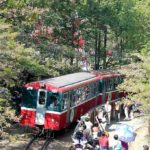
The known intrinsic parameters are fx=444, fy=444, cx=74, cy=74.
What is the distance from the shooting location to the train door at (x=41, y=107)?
69.9 feet

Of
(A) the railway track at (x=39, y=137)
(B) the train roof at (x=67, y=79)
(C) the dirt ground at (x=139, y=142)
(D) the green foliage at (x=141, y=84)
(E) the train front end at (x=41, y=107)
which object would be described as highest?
(D) the green foliage at (x=141, y=84)

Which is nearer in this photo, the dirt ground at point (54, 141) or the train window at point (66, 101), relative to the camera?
the dirt ground at point (54, 141)

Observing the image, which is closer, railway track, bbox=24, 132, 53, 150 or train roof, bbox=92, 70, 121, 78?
railway track, bbox=24, 132, 53, 150

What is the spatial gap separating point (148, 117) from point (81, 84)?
27.1ft

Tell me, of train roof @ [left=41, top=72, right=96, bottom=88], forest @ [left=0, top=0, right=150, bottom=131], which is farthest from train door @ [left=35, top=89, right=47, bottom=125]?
forest @ [left=0, top=0, right=150, bottom=131]

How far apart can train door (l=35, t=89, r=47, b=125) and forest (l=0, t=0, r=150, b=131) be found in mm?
1336

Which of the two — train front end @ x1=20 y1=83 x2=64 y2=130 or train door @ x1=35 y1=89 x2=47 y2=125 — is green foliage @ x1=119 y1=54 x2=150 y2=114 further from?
train door @ x1=35 y1=89 x2=47 y2=125

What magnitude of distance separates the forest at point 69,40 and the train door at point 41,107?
134cm

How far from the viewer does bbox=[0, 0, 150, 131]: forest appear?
1858 cm

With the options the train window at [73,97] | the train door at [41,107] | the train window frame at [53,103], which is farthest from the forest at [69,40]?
the train window at [73,97]

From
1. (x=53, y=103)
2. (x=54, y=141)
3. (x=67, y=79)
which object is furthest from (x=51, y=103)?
(x=67, y=79)

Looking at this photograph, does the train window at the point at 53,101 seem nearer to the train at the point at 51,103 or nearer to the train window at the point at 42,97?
the train at the point at 51,103

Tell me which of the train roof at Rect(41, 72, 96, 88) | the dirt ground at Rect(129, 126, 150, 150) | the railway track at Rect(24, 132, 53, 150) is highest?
the train roof at Rect(41, 72, 96, 88)

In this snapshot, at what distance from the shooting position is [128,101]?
18.5 meters
